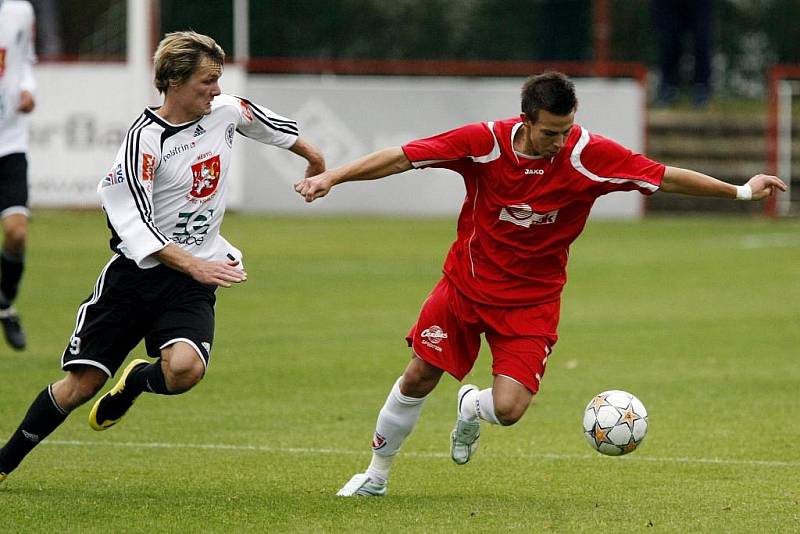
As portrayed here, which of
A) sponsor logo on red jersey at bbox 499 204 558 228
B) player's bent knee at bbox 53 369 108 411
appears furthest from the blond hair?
sponsor logo on red jersey at bbox 499 204 558 228

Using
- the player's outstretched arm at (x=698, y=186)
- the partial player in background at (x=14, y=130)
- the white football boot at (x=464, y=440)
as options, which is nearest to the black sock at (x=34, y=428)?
the white football boot at (x=464, y=440)

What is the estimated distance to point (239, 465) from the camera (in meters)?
7.45

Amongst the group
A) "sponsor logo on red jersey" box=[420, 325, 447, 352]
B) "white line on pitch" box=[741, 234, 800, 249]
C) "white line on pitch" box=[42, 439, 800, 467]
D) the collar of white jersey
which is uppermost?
the collar of white jersey

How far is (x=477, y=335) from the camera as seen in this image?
6.77m

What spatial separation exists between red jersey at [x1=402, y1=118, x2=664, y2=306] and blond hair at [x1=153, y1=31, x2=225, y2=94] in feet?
3.27

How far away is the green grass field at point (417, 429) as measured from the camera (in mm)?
6336

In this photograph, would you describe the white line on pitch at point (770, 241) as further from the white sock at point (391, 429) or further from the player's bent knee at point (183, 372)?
the player's bent knee at point (183, 372)

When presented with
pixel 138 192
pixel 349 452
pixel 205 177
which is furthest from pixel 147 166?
pixel 349 452

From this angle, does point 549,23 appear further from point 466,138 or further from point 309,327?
point 466,138

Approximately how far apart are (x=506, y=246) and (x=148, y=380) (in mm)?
1732

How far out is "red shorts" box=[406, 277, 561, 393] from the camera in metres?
6.63

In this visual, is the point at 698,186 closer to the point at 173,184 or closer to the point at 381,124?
the point at 173,184

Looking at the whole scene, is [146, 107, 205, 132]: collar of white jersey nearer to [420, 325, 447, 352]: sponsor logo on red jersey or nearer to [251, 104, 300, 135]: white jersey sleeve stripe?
[251, 104, 300, 135]: white jersey sleeve stripe

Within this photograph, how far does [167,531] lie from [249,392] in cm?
388
